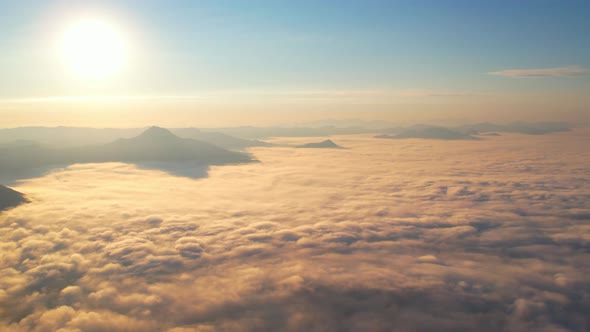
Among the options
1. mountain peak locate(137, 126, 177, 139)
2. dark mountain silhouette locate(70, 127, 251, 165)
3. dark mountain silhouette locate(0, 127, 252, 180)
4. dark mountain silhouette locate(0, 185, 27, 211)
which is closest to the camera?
dark mountain silhouette locate(0, 185, 27, 211)

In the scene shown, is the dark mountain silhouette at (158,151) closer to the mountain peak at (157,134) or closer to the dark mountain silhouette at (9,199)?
the mountain peak at (157,134)

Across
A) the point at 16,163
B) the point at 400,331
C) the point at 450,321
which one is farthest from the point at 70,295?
the point at 16,163

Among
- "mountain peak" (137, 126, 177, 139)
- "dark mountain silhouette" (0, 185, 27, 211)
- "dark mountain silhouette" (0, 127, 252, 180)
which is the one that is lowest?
"dark mountain silhouette" (0, 185, 27, 211)

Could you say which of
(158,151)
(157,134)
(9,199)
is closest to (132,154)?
(158,151)

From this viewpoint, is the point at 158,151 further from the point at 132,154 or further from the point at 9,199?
the point at 9,199

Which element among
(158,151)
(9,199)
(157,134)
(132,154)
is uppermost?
(157,134)

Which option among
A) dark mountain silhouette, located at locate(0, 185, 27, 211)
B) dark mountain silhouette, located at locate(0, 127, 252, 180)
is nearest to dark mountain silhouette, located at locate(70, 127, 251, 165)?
dark mountain silhouette, located at locate(0, 127, 252, 180)

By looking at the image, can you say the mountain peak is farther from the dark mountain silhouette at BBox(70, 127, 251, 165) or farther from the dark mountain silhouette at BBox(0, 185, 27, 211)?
the dark mountain silhouette at BBox(0, 185, 27, 211)

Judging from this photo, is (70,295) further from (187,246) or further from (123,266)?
(187,246)
